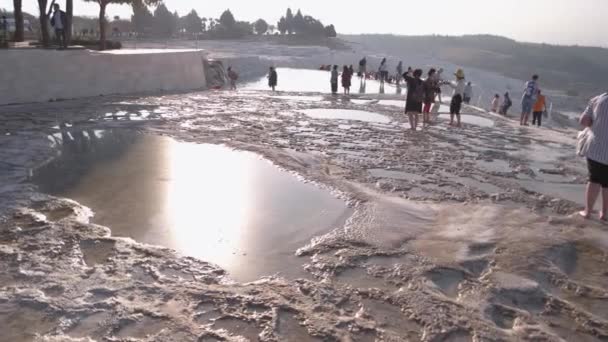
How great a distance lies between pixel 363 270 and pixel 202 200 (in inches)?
97.9

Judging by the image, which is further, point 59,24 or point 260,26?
point 260,26

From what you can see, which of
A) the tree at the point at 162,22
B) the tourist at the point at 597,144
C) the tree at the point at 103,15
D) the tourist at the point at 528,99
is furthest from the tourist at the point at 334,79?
the tree at the point at 162,22

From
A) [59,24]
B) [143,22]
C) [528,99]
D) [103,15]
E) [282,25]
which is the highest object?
[282,25]

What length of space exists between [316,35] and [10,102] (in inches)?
3541

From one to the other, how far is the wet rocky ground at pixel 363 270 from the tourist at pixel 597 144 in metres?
0.42

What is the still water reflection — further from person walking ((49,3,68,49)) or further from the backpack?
person walking ((49,3,68,49))

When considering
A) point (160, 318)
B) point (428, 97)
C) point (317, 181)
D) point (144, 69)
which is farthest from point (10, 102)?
point (160, 318)

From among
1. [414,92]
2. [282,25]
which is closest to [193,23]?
[282,25]

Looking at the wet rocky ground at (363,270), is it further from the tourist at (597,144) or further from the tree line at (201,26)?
the tree line at (201,26)

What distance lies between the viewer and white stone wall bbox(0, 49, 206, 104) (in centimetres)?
1304

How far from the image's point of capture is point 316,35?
98.4m

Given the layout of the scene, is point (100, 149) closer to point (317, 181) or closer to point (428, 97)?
point (317, 181)

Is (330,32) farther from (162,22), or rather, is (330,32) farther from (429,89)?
(429,89)

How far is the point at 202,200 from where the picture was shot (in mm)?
5832
